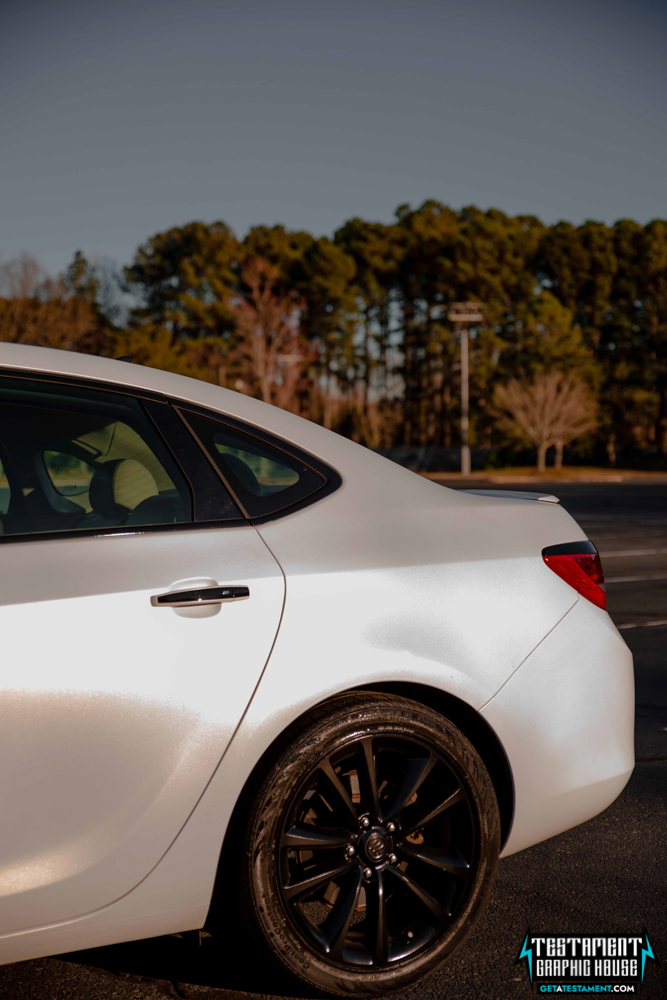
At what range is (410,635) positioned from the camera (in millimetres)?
2160

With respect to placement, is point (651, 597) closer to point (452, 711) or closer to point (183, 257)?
point (452, 711)

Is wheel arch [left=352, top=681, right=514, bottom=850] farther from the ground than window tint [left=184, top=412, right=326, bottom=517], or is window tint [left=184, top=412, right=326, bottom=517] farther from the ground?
window tint [left=184, top=412, right=326, bottom=517]

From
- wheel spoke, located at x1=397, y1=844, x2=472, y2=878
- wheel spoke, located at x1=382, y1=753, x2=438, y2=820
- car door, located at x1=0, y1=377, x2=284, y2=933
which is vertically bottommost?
wheel spoke, located at x1=397, y1=844, x2=472, y2=878

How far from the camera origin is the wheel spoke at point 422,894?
218cm

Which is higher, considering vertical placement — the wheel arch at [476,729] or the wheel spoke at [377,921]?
the wheel arch at [476,729]

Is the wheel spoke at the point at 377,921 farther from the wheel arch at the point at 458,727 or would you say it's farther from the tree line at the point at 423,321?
the tree line at the point at 423,321

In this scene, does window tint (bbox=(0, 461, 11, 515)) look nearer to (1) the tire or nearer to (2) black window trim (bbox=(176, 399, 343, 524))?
(2) black window trim (bbox=(176, 399, 343, 524))

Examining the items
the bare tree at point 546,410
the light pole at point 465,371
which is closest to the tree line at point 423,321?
the bare tree at point 546,410

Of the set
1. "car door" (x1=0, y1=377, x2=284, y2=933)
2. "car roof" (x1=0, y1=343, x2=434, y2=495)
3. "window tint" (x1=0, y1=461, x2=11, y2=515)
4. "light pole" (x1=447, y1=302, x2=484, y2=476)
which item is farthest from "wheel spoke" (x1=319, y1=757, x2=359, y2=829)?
"light pole" (x1=447, y1=302, x2=484, y2=476)

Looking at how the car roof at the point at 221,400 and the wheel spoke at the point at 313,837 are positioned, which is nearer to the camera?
the wheel spoke at the point at 313,837

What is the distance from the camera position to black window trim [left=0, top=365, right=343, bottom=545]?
201 cm

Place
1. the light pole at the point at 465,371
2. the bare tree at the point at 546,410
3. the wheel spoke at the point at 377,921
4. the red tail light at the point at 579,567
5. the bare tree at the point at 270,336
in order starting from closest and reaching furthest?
the wheel spoke at the point at 377,921 < the red tail light at the point at 579,567 < the light pole at the point at 465,371 < the bare tree at the point at 546,410 < the bare tree at the point at 270,336

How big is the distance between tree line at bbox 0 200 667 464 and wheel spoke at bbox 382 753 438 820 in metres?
42.6

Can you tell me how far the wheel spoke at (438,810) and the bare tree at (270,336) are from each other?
55.1m
